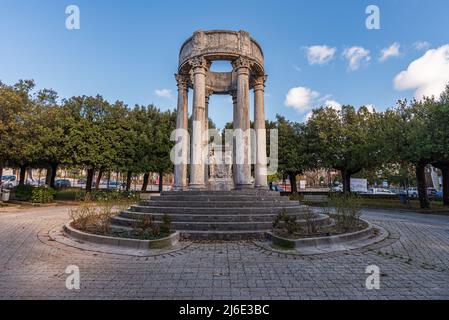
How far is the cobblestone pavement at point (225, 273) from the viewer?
489 cm

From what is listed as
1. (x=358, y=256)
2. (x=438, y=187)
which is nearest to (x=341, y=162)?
(x=358, y=256)

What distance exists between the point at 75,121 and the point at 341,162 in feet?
90.9

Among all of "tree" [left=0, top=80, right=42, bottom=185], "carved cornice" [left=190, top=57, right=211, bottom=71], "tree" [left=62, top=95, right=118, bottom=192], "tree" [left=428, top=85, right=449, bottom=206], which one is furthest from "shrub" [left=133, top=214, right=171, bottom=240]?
"tree" [left=428, top=85, right=449, bottom=206]

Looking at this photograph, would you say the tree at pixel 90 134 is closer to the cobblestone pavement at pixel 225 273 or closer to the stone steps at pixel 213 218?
the stone steps at pixel 213 218

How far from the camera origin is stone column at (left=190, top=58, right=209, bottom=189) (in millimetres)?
13867

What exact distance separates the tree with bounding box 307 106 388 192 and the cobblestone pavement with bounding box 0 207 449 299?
21.2 m

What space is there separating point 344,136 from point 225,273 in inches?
1098

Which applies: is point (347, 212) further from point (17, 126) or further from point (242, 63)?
point (17, 126)

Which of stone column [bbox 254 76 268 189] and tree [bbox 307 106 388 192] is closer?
stone column [bbox 254 76 268 189]

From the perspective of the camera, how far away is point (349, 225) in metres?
10.4

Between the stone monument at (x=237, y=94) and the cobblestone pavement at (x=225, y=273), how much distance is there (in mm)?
6169

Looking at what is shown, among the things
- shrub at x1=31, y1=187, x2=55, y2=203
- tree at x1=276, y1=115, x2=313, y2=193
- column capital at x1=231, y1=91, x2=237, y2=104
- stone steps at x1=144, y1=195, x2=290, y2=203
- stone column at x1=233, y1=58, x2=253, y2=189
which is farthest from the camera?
tree at x1=276, y1=115, x2=313, y2=193

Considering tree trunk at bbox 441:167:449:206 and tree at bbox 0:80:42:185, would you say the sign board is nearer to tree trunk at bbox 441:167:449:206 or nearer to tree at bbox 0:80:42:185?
tree trunk at bbox 441:167:449:206
